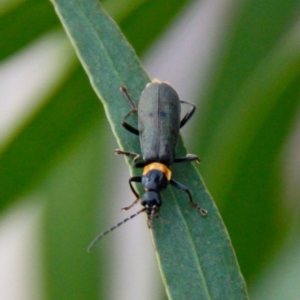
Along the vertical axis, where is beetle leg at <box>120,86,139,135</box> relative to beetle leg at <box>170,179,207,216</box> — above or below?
above

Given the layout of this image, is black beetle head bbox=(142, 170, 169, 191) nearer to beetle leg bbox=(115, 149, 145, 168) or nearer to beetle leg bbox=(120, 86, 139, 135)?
beetle leg bbox=(115, 149, 145, 168)

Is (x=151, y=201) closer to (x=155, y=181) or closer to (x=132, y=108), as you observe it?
(x=155, y=181)

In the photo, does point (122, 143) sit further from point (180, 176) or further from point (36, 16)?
point (36, 16)

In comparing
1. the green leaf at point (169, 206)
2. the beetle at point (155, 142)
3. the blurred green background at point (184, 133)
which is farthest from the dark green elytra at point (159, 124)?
the blurred green background at point (184, 133)

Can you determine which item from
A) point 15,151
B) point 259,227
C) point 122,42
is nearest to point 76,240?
point 15,151

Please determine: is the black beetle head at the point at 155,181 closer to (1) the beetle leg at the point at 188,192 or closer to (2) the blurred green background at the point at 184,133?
(1) the beetle leg at the point at 188,192

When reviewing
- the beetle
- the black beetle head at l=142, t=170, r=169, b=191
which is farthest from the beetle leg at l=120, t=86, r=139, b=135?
the black beetle head at l=142, t=170, r=169, b=191
